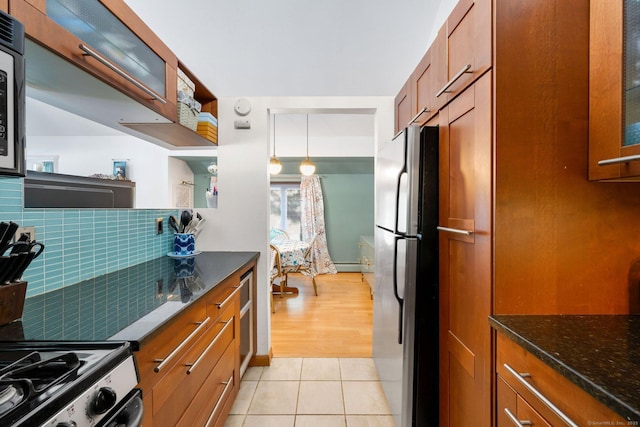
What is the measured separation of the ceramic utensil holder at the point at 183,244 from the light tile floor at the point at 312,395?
3.46ft

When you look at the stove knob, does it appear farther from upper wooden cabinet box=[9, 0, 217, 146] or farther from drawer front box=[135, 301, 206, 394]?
upper wooden cabinet box=[9, 0, 217, 146]

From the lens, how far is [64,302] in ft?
3.39

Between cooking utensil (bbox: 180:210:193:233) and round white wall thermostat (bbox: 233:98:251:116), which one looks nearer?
cooking utensil (bbox: 180:210:193:233)

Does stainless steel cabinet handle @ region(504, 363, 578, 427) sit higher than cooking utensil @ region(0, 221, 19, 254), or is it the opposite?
cooking utensil @ region(0, 221, 19, 254)

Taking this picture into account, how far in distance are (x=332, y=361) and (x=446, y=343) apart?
131 cm

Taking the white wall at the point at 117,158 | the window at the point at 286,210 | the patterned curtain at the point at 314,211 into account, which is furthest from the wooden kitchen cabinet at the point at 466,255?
the window at the point at 286,210

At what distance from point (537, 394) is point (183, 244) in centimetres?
204

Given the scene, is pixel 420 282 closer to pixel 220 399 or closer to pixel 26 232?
pixel 220 399

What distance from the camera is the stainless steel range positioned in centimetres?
50

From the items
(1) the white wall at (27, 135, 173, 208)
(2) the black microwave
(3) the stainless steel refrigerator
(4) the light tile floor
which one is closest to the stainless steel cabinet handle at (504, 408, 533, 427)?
(3) the stainless steel refrigerator

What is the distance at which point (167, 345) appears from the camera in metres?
0.92

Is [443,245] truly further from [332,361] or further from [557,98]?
[332,361]

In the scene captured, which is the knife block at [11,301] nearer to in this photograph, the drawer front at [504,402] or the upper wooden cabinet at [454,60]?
the drawer front at [504,402]

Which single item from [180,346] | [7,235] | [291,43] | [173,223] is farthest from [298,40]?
[180,346]
